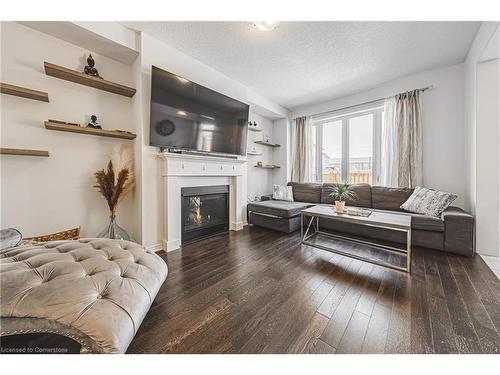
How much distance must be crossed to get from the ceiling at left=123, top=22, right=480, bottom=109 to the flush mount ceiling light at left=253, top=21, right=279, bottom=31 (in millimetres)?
84

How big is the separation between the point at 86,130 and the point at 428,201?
4.37m

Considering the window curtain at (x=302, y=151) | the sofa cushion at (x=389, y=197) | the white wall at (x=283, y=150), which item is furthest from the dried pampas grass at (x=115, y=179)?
the sofa cushion at (x=389, y=197)

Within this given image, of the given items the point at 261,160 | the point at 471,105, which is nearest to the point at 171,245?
the point at 261,160

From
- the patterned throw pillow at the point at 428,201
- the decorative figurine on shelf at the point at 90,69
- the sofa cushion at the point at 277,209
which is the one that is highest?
the decorative figurine on shelf at the point at 90,69

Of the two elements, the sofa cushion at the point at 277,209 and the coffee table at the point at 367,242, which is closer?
the coffee table at the point at 367,242

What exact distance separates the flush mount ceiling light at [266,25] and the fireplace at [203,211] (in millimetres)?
2066

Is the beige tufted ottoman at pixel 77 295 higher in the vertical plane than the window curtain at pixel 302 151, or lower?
lower

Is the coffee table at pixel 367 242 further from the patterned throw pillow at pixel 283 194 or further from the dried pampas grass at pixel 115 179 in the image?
the dried pampas grass at pixel 115 179

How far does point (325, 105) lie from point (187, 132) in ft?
10.2

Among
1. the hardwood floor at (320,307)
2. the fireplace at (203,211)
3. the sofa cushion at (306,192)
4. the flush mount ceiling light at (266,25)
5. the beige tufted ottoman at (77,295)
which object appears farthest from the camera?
the sofa cushion at (306,192)

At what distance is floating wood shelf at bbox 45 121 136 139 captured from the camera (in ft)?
6.23

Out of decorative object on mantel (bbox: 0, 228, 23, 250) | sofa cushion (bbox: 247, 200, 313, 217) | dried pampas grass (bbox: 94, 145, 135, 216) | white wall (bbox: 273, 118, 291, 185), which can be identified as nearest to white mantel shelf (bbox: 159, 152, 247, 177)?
dried pampas grass (bbox: 94, 145, 135, 216)

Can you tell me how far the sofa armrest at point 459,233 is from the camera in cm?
217
